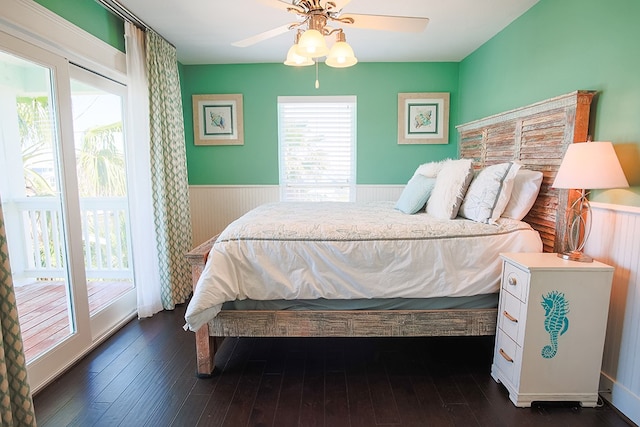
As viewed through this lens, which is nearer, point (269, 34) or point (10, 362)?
point (10, 362)

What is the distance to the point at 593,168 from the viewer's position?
1551 millimetres

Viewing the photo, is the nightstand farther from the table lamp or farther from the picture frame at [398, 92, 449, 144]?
the picture frame at [398, 92, 449, 144]

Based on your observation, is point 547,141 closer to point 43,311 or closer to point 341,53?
point 341,53

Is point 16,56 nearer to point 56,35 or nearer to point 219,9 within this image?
point 56,35

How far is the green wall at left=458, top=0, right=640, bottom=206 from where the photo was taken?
1.61m

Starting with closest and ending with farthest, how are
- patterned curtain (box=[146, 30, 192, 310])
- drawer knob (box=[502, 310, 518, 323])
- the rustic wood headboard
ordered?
drawer knob (box=[502, 310, 518, 323])
the rustic wood headboard
patterned curtain (box=[146, 30, 192, 310])

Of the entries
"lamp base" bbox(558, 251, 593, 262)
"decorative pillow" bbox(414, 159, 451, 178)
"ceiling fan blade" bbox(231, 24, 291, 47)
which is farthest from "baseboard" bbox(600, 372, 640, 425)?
"ceiling fan blade" bbox(231, 24, 291, 47)

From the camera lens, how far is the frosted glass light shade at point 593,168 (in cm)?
152

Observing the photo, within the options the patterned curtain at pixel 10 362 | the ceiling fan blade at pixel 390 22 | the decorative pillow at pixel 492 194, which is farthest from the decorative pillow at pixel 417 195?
the patterned curtain at pixel 10 362

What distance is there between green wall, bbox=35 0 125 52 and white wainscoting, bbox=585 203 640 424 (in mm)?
3394

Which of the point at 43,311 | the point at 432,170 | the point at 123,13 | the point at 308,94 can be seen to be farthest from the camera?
the point at 308,94

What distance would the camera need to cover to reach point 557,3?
214 centimetres

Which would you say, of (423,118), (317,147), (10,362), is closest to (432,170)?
(423,118)

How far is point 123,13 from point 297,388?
9.68ft
